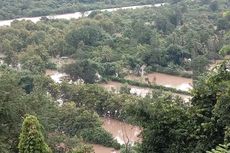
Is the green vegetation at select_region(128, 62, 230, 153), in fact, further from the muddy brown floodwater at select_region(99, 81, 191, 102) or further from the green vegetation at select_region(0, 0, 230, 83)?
the green vegetation at select_region(0, 0, 230, 83)

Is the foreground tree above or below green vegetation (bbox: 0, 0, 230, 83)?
above

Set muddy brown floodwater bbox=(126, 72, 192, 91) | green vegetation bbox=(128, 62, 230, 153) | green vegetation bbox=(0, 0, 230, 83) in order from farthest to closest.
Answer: green vegetation bbox=(0, 0, 230, 83), muddy brown floodwater bbox=(126, 72, 192, 91), green vegetation bbox=(128, 62, 230, 153)

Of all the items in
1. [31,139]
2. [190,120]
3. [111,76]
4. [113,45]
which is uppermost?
[190,120]

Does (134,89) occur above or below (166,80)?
above

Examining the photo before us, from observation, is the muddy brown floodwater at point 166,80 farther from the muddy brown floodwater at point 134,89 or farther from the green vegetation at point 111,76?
the muddy brown floodwater at point 134,89

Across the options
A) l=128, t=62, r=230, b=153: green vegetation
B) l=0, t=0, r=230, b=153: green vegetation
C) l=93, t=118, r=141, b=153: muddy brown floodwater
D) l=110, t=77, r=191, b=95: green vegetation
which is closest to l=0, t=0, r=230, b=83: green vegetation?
l=0, t=0, r=230, b=153: green vegetation

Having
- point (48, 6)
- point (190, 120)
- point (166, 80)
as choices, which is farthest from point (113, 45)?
point (190, 120)

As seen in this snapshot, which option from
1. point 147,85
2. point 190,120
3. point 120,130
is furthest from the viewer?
point 147,85

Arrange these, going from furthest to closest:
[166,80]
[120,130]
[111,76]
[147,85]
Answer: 1. [166,80]
2. [111,76]
3. [147,85]
4. [120,130]

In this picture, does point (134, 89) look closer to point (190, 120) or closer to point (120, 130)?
point (120, 130)

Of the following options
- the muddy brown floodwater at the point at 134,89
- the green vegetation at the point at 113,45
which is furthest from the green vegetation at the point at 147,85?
the green vegetation at the point at 113,45

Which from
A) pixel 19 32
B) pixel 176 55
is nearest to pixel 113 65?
pixel 176 55


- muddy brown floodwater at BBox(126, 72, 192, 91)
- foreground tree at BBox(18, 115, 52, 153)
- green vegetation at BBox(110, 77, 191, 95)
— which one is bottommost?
muddy brown floodwater at BBox(126, 72, 192, 91)
